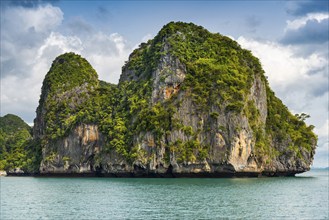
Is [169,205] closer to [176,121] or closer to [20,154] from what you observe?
[176,121]

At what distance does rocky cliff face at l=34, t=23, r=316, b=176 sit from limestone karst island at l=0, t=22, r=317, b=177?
0.43 ft

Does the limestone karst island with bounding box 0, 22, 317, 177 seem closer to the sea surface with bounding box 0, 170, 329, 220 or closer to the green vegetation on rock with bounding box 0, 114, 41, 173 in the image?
the green vegetation on rock with bounding box 0, 114, 41, 173

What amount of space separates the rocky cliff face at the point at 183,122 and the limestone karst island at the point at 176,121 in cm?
13

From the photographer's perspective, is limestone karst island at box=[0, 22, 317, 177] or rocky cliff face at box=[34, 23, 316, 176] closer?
rocky cliff face at box=[34, 23, 316, 176]

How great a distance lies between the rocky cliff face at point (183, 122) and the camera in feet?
193

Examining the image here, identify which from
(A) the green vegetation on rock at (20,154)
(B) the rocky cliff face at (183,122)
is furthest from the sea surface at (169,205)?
(A) the green vegetation on rock at (20,154)

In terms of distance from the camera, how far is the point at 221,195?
35375 mm

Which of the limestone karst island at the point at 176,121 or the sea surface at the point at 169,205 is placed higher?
the limestone karst island at the point at 176,121

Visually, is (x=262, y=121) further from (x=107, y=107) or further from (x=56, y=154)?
(x=56, y=154)

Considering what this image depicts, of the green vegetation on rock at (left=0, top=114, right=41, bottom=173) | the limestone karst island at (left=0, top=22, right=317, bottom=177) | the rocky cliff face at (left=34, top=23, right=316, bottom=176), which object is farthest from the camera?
the green vegetation on rock at (left=0, top=114, right=41, bottom=173)

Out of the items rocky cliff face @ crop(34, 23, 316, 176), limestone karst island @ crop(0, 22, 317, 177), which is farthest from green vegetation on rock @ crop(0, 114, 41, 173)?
rocky cliff face @ crop(34, 23, 316, 176)

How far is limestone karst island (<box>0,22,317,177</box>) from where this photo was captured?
5884cm

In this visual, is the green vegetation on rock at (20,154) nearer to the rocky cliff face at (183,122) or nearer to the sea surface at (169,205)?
the rocky cliff face at (183,122)

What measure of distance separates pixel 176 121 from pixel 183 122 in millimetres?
941
